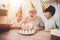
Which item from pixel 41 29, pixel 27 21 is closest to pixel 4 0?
pixel 27 21

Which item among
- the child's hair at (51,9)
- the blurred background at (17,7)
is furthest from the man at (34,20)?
the child's hair at (51,9)

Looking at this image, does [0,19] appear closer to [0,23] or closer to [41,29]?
[0,23]

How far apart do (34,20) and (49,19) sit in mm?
173

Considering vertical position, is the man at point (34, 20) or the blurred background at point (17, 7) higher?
the blurred background at point (17, 7)

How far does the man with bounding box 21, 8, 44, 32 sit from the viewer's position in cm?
135

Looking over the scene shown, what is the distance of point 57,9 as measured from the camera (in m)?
1.30

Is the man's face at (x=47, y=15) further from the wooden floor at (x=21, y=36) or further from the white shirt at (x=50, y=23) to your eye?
the wooden floor at (x=21, y=36)

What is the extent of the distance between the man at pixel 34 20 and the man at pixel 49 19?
6 cm

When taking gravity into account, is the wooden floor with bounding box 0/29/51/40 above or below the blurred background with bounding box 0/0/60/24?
below

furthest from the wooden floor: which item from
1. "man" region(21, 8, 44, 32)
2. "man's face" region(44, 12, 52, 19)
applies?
"man's face" region(44, 12, 52, 19)

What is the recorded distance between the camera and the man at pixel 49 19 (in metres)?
1.32

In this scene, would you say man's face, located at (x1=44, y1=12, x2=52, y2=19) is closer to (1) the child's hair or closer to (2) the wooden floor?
(1) the child's hair

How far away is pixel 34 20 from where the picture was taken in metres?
1.36

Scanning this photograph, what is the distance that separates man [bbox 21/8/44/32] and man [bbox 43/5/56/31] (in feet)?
0.19
